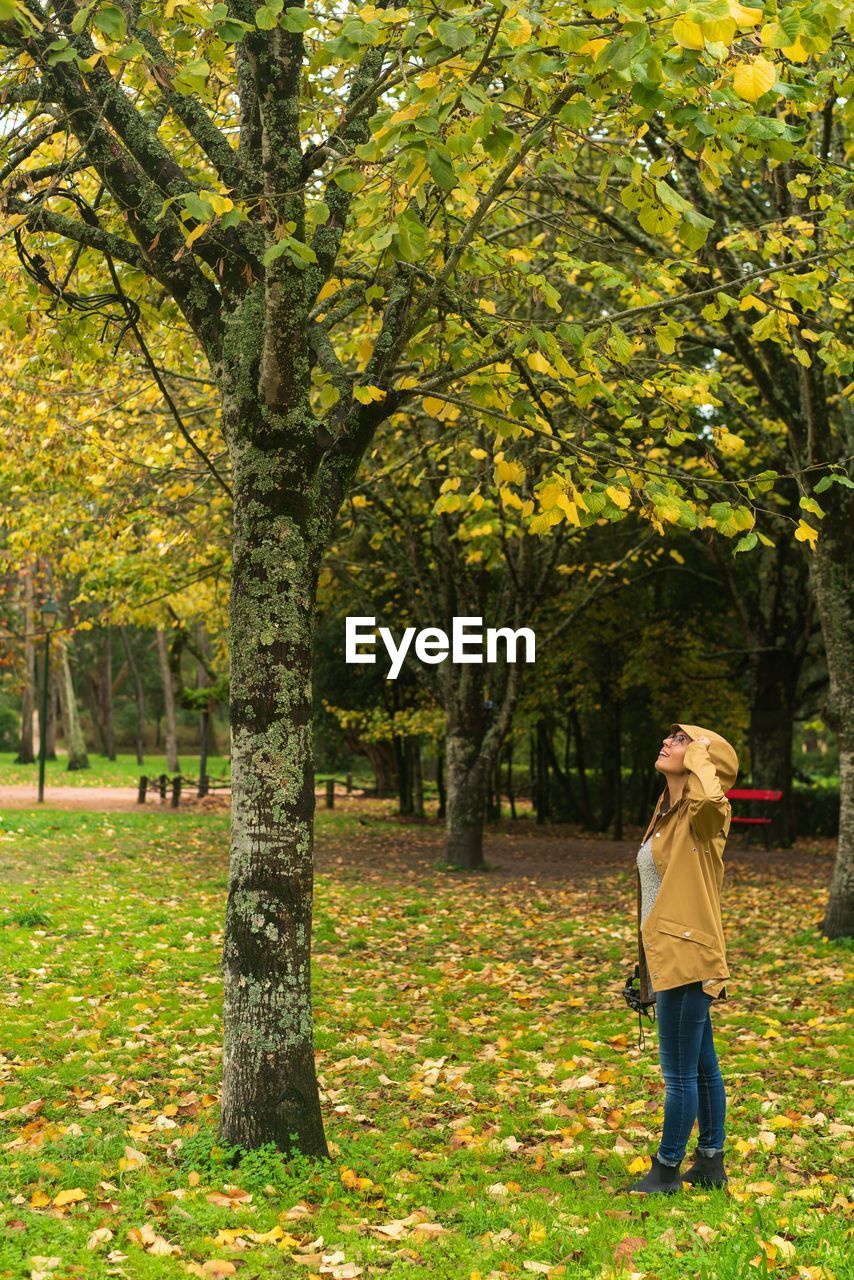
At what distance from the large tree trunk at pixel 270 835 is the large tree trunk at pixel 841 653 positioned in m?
7.15

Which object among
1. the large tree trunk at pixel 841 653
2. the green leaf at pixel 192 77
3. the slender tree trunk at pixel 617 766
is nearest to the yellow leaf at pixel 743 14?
the green leaf at pixel 192 77

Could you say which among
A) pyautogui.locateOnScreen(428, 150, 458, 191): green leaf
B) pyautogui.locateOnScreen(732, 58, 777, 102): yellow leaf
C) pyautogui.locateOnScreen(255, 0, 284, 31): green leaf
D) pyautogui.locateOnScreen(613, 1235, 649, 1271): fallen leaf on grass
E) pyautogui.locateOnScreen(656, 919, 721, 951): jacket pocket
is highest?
pyautogui.locateOnScreen(255, 0, 284, 31): green leaf

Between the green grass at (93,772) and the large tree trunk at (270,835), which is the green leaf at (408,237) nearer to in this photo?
the large tree trunk at (270,835)

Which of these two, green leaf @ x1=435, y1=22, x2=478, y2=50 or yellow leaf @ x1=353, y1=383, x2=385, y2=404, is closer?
green leaf @ x1=435, y1=22, x2=478, y2=50

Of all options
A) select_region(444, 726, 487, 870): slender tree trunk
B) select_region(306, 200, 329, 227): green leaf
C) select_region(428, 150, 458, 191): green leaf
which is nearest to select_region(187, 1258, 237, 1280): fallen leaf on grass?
select_region(428, 150, 458, 191): green leaf

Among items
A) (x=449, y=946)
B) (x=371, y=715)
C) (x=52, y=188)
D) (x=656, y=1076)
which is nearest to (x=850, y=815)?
(x=449, y=946)

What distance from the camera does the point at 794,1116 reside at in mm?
5922

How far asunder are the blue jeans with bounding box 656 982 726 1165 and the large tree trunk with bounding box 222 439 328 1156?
5.59ft

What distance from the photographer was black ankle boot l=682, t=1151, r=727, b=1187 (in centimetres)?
489

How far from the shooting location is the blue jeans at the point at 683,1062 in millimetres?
4742

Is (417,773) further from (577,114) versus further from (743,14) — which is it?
(743,14)

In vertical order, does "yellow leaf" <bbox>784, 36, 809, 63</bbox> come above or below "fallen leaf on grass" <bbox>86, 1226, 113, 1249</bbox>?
above

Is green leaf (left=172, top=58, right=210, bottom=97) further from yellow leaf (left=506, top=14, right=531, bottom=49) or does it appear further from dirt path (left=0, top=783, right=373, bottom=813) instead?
dirt path (left=0, top=783, right=373, bottom=813)

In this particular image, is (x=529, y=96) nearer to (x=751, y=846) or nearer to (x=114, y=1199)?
(x=114, y=1199)
